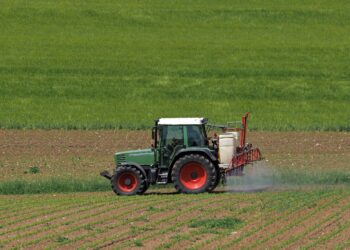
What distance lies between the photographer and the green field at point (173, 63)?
39.5 m

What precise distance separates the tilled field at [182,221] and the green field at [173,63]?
47.0 feet

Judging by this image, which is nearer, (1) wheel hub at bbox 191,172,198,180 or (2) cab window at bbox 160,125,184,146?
(1) wheel hub at bbox 191,172,198,180

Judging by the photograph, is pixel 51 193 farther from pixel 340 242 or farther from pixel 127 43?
pixel 127 43

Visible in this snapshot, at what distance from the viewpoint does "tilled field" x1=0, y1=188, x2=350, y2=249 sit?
1605 cm

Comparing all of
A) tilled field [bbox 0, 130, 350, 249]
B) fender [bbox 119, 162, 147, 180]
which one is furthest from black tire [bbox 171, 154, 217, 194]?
fender [bbox 119, 162, 147, 180]

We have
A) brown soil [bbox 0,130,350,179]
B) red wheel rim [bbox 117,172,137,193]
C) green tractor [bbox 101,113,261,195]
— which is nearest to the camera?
green tractor [bbox 101,113,261,195]

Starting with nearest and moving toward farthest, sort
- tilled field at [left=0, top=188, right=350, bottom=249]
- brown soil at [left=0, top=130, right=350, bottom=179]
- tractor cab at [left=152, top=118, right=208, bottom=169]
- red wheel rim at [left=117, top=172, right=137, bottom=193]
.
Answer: tilled field at [left=0, top=188, right=350, bottom=249] → tractor cab at [left=152, top=118, right=208, bottom=169] → red wheel rim at [left=117, top=172, right=137, bottom=193] → brown soil at [left=0, top=130, right=350, bottom=179]

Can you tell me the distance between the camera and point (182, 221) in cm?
1822

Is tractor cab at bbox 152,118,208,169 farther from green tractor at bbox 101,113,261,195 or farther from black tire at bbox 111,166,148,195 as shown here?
black tire at bbox 111,166,148,195

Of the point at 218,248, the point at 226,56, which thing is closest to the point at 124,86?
the point at 226,56

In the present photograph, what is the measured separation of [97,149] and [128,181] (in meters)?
8.02

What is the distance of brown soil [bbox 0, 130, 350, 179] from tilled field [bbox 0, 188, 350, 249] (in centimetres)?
559

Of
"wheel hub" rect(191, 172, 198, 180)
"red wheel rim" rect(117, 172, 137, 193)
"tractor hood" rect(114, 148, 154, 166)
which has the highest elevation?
"tractor hood" rect(114, 148, 154, 166)

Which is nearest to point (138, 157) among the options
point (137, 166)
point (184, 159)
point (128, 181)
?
point (137, 166)
